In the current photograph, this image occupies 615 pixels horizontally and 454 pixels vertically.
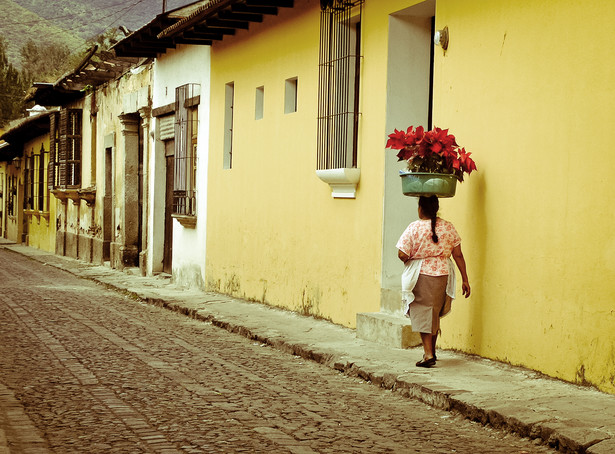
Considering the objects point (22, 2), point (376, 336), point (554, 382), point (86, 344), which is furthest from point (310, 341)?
point (22, 2)

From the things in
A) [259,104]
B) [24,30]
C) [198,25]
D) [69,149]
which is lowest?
[69,149]

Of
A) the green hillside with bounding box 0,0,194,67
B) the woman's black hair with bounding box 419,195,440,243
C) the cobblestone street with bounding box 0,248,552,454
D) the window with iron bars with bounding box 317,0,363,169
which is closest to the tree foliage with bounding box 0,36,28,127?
the green hillside with bounding box 0,0,194,67

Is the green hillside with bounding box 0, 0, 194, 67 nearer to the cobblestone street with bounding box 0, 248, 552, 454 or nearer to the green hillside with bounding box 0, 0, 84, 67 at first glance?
the green hillside with bounding box 0, 0, 84, 67

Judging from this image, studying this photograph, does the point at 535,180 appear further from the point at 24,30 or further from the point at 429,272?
the point at 24,30

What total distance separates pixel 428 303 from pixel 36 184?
89.2 feet

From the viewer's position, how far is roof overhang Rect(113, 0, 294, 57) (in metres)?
12.8

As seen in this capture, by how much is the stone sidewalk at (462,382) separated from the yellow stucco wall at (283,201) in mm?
527

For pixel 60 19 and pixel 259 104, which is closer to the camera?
pixel 259 104

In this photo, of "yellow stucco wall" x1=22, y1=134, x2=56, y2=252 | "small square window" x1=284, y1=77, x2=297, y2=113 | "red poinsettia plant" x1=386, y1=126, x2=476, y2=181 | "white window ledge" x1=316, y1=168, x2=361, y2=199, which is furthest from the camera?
"yellow stucco wall" x1=22, y1=134, x2=56, y2=252

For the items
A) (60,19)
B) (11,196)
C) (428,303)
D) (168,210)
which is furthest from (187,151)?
(60,19)

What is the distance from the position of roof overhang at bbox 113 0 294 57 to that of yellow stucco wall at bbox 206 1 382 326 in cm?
21

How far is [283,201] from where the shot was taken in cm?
1263

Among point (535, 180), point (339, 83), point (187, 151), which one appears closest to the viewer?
point (535, 180)

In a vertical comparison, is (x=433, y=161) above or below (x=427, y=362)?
above
